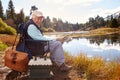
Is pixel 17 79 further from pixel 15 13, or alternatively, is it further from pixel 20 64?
pixel 15 13

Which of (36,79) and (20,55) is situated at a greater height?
(20,55)

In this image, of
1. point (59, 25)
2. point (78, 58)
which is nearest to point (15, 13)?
point (78, 58)

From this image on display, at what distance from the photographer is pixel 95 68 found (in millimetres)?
5645

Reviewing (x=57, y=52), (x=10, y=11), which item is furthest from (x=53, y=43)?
(x=10, y=11)

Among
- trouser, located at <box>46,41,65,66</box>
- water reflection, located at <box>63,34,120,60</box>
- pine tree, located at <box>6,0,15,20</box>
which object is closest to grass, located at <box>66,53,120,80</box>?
water reflection, located at <box>63,34,120,60</box>

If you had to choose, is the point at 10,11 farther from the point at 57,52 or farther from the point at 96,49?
the point at 57,52

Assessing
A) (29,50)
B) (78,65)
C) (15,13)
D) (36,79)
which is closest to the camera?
(36,79)

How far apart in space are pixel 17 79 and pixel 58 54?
96 cm

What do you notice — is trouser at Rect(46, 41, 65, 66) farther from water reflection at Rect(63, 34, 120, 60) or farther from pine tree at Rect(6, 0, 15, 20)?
pine tree at Rect(6, 0, 15, 20)

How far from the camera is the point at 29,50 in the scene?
4.88 m

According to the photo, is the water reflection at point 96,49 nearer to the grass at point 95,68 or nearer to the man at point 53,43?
the grass at point 95,68

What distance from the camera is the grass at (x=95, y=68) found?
205 inches

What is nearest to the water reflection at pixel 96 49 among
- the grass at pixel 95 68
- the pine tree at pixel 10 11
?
the grass at pixel 95 68

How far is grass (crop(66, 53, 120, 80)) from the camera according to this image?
5.20m
